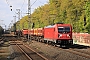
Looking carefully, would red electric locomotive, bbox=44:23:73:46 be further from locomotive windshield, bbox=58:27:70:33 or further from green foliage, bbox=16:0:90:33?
green foliage, bbox=16:0:90:33

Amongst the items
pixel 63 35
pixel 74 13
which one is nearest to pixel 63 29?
pixel 63 35

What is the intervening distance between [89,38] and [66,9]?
87.8ft

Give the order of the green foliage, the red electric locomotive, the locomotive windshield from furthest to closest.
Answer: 1. the green foliage
2. the locomotive windshield
3. the red electric locomotive

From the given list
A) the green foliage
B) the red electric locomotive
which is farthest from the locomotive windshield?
the green foliage

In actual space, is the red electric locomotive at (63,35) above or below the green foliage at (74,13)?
below

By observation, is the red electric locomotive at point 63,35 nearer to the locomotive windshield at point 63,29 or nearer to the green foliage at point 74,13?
the locomotive windshield at point 63,29

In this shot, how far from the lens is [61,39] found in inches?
1254

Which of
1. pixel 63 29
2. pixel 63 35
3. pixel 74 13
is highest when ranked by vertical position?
pixel 74 13

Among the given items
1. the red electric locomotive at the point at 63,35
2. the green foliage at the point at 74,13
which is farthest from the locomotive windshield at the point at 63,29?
the green foliage at the point at 74,13

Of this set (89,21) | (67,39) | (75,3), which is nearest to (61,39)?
(67,39)

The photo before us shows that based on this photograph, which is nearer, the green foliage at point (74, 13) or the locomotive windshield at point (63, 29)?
the locomotive windshield at point (63, 29)

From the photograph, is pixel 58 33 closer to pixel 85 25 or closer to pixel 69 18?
pixel 85 25

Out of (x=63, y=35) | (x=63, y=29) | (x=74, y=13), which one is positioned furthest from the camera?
(x=74, y=13)

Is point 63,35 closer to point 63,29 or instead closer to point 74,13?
point 63,29
